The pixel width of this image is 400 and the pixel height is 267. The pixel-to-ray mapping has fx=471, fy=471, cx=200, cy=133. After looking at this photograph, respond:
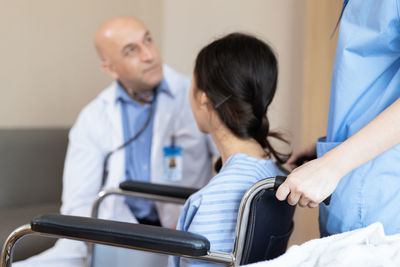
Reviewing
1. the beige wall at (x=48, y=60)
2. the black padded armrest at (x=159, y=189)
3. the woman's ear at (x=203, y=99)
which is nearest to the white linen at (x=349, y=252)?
the woman's ear at (x=203, y=99)

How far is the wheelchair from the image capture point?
3.08 feet

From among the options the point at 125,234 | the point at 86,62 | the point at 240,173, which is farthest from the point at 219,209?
the point at 86,62

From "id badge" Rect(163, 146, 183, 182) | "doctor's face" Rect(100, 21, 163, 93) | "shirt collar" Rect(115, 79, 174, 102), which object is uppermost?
"doctor's face" Rect(100, 21, 163, 93)

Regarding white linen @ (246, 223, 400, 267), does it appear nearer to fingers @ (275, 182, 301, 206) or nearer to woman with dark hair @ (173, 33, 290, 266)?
fingers @ (275, 182, 301, 206)

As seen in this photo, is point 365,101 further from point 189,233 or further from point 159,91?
point 159,91

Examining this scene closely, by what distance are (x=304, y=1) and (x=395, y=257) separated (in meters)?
2.02

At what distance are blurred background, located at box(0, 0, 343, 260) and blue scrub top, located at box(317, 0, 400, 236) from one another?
1.18 m

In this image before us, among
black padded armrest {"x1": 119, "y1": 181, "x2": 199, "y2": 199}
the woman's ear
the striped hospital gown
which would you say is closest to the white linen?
the striped hospital gown

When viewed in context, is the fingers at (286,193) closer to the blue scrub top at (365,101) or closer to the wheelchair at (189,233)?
the wheelchair at (189,233)

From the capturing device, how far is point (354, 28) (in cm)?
99

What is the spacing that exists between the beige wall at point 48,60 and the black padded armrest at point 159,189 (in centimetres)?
131

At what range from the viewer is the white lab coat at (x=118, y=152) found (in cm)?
192

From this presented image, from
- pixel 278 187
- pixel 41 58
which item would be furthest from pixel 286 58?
pixel 278 187

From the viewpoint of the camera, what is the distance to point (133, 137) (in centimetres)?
197
